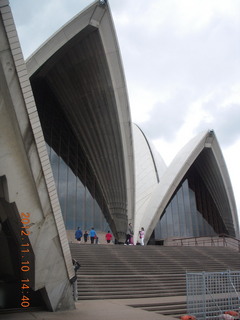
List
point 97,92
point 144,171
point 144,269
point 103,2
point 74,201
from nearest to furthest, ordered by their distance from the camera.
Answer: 1. point 144,269
2. point 103,2
3. point 97,92
4. point 74,201
5. point 144,171

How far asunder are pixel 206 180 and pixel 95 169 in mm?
10723

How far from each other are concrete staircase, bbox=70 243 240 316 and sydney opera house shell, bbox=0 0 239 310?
109 inches

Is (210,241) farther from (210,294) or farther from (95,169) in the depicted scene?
(210,294)

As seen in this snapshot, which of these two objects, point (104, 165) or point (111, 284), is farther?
point (104, 165)

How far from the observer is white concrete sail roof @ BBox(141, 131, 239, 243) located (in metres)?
22.6

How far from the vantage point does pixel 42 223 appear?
20.4 ft

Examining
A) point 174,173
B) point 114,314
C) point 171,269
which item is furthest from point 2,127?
point 174,173

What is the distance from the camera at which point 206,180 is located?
91.4ft

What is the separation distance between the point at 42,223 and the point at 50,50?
13.3 meters

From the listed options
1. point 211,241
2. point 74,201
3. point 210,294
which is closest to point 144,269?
point 210,294

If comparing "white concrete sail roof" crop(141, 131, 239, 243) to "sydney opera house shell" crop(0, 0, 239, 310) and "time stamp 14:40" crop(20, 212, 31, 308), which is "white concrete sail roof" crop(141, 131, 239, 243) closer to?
"sydney opera house shell" crop(0, 0, 239, 310)

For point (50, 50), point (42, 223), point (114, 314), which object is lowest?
point (114, 314)

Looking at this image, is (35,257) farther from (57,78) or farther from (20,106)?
(57,78)

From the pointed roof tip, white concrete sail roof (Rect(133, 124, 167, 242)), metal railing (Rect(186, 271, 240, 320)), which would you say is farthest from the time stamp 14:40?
white concrete sail roof (Rect(133, 124, 167, 242))
